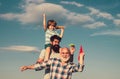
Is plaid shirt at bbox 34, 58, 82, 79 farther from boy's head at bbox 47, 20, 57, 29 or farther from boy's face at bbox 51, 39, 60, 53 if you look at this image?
boy's head at bbox 47, 20, 57, 29

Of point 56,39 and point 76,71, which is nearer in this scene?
point 76,71

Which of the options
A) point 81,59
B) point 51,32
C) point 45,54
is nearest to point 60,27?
point 51,32

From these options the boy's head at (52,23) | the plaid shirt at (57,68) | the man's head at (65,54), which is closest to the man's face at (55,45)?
the boy's head at (52,23)

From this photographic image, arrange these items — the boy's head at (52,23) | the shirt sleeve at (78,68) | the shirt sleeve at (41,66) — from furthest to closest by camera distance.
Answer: the boy's head at (52,23), the shirt sleeve at (78,68), the shirt sleeve at (41,66)

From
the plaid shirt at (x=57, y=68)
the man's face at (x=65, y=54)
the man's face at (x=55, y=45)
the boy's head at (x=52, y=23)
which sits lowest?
the plaid shirt at (x=57, y=68)

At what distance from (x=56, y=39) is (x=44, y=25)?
2.80m

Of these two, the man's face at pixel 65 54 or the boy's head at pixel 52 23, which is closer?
the man's face at pixel 65 54

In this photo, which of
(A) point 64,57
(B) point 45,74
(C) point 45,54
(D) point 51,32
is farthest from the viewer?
(D) point 51,32

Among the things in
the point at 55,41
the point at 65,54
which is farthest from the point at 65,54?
the point at 55,41

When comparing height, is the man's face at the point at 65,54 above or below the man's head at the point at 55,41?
below

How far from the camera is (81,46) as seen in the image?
10.5 meters

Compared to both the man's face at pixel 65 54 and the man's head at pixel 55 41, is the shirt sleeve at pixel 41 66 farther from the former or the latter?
the man's head at pixel 55 41

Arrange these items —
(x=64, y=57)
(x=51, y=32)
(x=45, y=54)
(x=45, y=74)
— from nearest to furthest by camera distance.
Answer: (x=64, y=57) → (x=45, y=74) → (x=45, y=54) → (x=51, y=32)

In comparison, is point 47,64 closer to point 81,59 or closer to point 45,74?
point 81,59
